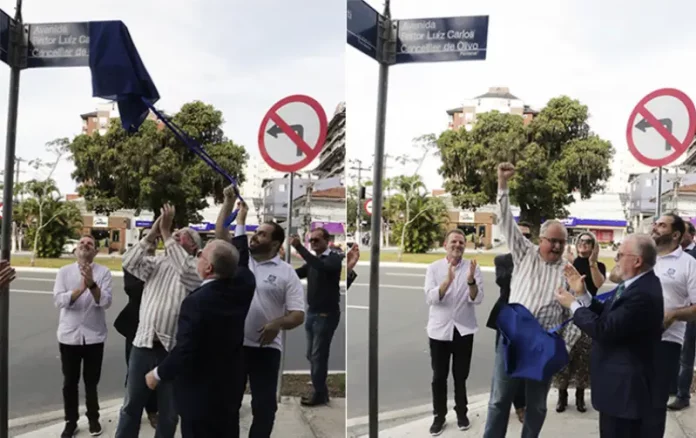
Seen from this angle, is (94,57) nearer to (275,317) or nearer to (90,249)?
(90,249)

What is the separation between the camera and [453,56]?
3279mm

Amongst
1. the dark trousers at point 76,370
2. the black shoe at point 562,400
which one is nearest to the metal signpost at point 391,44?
the black shoe at point 562,400

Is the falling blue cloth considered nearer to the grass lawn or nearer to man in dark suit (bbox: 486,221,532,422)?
the grass lawn

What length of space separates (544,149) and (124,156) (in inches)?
83.6

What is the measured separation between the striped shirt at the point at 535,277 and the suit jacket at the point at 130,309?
1.85 m

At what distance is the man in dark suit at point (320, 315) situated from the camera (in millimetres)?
3661

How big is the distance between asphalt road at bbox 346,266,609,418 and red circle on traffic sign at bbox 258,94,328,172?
2.16 ft

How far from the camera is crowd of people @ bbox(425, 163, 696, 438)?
2.77 m

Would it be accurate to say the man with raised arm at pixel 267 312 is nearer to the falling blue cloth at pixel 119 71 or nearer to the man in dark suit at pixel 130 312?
the man in dark suit at pixel 130 312

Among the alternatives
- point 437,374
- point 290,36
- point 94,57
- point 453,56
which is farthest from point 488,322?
point 94,57

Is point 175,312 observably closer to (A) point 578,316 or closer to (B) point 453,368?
(B) point 453,368

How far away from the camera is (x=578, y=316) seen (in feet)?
9.10

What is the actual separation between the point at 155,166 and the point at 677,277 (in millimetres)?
2809

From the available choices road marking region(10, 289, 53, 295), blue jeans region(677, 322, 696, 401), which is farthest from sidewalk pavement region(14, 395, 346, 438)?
blue jeans region(677, 322, 696, 401)
